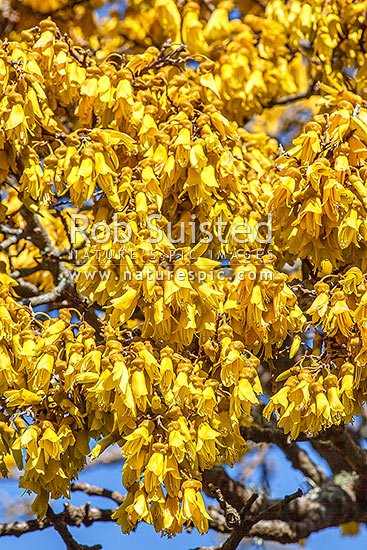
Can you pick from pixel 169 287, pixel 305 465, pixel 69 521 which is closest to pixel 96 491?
pixel 69 521

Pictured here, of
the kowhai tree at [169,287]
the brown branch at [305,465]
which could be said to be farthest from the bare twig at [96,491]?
the brown branch at [305,465]

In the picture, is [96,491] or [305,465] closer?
[96,491]

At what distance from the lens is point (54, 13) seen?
6059 mm

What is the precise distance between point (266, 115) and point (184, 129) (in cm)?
522

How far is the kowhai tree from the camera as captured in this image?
287cm

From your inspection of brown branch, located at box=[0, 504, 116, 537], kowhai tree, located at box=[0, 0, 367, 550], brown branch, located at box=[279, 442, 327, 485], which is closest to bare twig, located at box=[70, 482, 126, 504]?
brown branch, located at box=[0, 504, 116, 537]

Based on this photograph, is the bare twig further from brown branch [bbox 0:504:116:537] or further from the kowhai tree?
the kowhai tree

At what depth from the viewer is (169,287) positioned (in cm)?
284

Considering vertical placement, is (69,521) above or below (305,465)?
above

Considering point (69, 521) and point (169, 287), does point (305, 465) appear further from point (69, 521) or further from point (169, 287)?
point (169, 287)

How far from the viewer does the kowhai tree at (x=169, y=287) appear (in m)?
2.87

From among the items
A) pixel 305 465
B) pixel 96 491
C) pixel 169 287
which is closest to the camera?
pixel 169 287

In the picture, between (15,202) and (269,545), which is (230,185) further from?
(269,545)

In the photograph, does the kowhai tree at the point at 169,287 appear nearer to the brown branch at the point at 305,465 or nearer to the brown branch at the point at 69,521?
the brown branch at the point at 69,521
